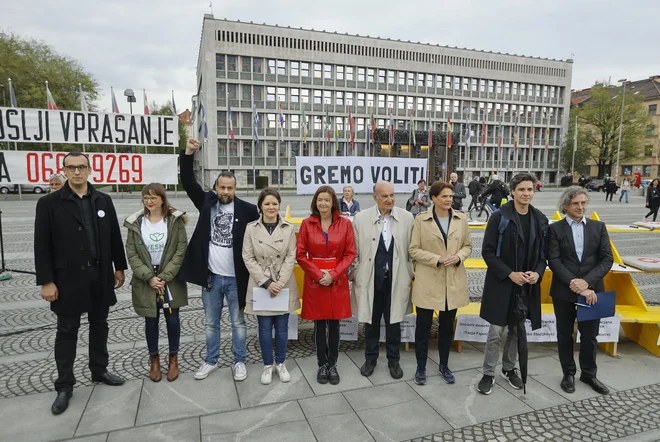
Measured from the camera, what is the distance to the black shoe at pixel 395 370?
3.88 meters

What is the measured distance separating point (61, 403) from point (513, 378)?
4046 mm

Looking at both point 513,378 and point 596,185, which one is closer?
point 513,378

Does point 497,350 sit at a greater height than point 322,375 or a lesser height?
greater

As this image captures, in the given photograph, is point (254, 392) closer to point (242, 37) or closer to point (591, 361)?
point (591, 361)

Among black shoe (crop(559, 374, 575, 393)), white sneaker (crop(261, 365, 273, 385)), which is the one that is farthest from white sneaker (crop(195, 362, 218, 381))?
black shoe (crop(559, 374, 575, 393))

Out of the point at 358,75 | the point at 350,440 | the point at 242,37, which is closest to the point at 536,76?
the point at 358,75

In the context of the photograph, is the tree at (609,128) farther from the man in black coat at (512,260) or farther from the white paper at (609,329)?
the man in black coat at (512,260)

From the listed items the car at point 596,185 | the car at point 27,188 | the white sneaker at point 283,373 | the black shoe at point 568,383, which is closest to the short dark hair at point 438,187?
the black shoe at point 568,383

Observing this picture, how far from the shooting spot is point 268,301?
3.69 meters

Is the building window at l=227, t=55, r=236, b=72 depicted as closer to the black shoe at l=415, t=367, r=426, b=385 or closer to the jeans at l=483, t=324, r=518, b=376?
the black shoe at l=415, t=367, r=426, b=385

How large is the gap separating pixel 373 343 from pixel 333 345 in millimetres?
439

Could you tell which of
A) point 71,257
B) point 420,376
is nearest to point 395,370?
point 420,376

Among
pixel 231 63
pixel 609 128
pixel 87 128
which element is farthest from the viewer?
pixel 609 128

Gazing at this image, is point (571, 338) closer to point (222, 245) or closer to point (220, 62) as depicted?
point (222, 245)
